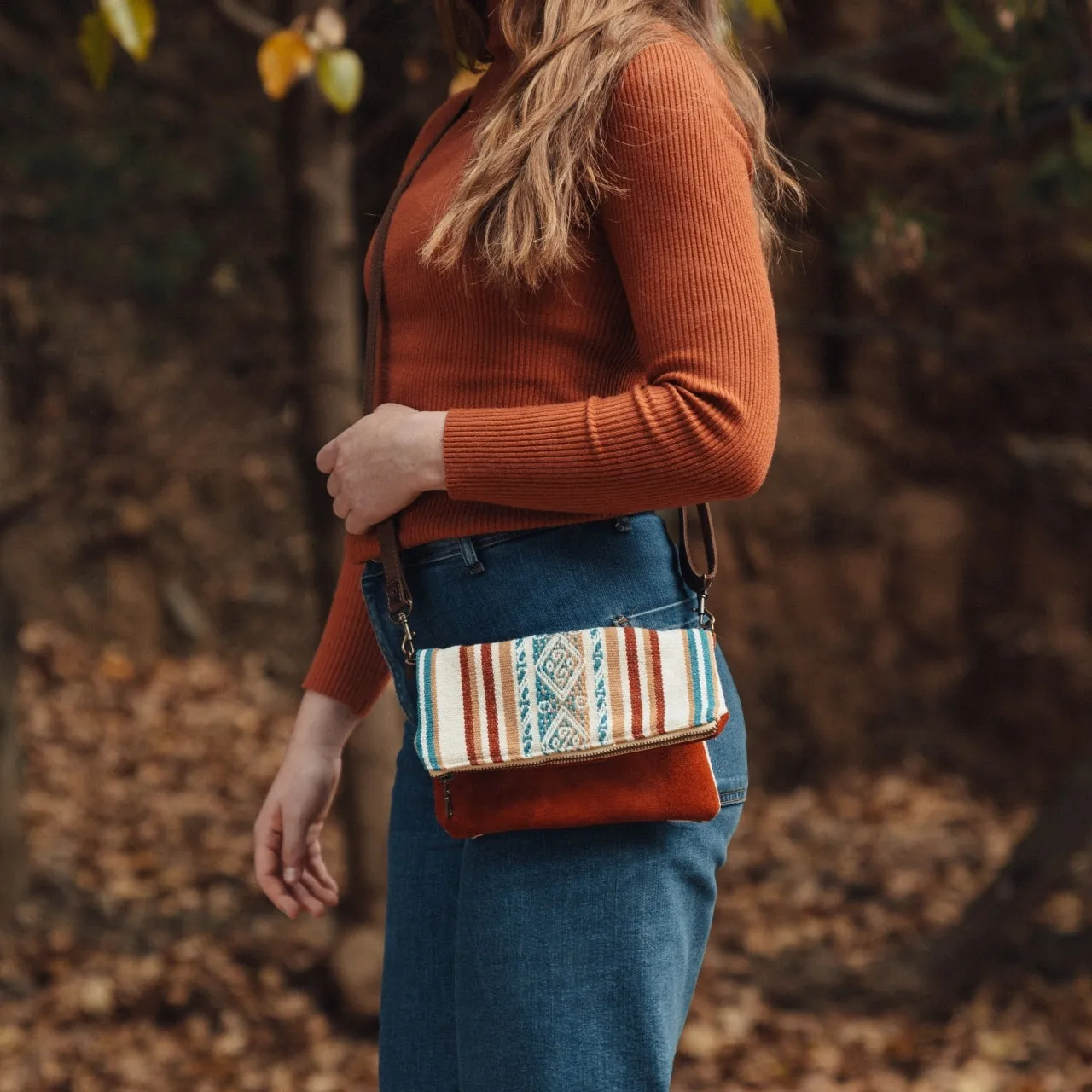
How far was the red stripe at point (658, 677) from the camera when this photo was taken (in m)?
1.22

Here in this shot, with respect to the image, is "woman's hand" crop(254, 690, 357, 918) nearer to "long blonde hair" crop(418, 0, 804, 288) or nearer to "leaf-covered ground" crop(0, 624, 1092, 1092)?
"long blonde hair" crop(418, 0, 804, 288)

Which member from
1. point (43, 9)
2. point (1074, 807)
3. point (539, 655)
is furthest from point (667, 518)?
point (43, 9)

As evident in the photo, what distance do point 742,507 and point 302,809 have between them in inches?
162

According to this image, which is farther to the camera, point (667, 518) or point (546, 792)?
point (667, 518)

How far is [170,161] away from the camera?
571 cm

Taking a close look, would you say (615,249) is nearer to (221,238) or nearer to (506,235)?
(506,235)

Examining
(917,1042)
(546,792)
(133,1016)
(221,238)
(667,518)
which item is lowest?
(917,1042)

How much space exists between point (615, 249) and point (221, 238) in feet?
16.4

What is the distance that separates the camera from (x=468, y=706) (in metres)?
1.25

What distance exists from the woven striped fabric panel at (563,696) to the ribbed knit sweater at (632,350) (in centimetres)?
13

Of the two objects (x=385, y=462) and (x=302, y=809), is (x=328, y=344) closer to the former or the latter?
(x=302, y=809)

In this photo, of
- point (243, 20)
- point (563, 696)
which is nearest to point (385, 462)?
point (563, 696)

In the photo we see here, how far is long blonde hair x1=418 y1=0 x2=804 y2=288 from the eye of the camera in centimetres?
121

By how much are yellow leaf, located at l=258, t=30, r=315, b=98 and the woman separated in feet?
3.38
